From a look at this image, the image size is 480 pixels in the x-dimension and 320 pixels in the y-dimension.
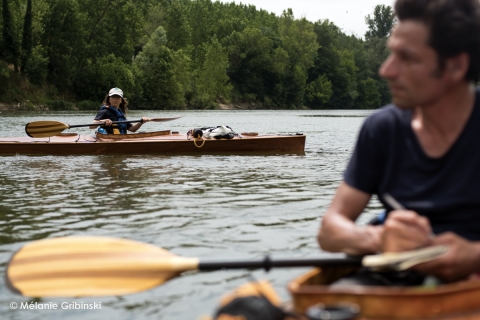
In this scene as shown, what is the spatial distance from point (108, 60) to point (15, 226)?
6104 cm

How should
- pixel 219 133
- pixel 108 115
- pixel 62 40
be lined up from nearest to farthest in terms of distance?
pixel 108 115 → pixel 219 133 → pixel 62 40

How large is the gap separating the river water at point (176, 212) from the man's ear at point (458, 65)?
1774 millimetres

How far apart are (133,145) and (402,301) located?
1142 centimetres

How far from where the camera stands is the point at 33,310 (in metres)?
4.04

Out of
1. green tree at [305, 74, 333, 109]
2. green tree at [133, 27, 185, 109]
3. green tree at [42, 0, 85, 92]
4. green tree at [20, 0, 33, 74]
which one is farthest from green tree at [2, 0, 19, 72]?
green tree at [305, 74, 333, 109]

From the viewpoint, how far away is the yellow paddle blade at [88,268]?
304 cm

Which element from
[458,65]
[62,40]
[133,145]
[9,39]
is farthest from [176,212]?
[62,40]

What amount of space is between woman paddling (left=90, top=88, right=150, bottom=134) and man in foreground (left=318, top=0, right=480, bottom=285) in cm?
1067

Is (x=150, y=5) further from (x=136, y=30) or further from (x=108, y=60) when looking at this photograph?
(x=108, y=60)

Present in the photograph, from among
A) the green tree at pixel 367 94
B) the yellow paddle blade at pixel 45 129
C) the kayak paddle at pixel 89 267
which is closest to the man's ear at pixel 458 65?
the kayak paddle at pixel 89 267

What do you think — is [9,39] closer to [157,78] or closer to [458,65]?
[157,78]

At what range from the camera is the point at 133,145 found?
13.2 metres

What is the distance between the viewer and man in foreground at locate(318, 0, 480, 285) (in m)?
2.44

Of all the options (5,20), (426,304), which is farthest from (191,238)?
(5,20)
